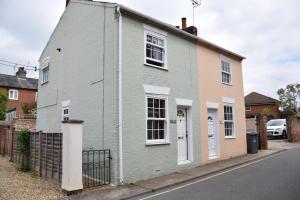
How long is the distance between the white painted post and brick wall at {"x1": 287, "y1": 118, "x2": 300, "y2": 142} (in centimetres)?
2131

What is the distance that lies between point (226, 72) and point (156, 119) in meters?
7.26

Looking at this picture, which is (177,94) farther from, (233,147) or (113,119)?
(233,147)

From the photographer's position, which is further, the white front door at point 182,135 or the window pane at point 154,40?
the white front door at point 182,135

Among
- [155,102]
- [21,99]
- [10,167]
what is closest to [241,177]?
[155,102]

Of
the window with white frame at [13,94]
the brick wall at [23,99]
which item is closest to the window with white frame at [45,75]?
the brick wall at [23,99]

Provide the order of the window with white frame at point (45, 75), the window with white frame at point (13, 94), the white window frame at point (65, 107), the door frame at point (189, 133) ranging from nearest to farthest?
the door frame at point (189, 133) < the white window frame at point (65, 107) < the window with white frame at point (45, 75) < the window with white frame at point (13, 94)

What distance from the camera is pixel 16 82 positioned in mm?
41844

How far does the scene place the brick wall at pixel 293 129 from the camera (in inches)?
987

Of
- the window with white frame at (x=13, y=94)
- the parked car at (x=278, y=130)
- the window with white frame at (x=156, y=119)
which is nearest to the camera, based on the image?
the window with white frame at (x=156, y=119)

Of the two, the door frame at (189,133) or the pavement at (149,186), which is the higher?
the door frame at (189,133)

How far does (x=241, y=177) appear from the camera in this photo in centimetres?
1066

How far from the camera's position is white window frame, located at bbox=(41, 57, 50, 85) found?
16.6m

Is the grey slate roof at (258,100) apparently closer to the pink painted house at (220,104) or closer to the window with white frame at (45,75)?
the pink painted house at (220,104)

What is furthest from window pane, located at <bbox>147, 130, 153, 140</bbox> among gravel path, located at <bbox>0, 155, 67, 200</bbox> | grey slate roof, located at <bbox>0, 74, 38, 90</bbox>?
grey slate roof, located at <bbox>0, 74, 38, 90</bbox>
